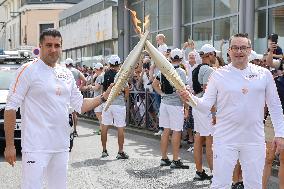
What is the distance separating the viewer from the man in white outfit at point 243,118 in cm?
521

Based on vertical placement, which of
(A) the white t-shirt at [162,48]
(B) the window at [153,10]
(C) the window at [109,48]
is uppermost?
(B) the window at [153,10]

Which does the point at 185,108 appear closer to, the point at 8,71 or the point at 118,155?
the point at 118,155

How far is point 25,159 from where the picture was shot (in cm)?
496

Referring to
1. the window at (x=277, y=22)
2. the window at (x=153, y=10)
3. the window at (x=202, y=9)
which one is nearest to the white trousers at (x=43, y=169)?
the window at (x=277, y=22)

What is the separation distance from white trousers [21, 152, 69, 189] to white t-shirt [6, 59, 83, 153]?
0.06m

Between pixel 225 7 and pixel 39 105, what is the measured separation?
1268cm

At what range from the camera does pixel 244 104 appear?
5.23 metres

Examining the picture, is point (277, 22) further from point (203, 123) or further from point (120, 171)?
point (120, 171)

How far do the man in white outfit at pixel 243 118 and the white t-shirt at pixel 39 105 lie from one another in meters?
1.47

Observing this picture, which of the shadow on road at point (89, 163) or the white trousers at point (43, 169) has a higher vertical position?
the white trousers at point (43, 169)

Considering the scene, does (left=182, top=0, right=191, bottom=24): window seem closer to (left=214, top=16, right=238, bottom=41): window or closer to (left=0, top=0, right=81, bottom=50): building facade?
(left=214, top=16, right=238, bottom=41): window

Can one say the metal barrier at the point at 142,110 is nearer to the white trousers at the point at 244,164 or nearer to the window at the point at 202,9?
the window at the point at 202,9

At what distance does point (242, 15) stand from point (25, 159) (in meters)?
11.5

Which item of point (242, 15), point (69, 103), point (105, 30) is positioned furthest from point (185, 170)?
point (105, 30)
